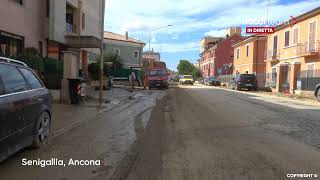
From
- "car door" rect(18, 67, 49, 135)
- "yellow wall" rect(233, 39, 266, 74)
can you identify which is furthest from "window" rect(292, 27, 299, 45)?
"car door" rect(18, 67, 49, 135)

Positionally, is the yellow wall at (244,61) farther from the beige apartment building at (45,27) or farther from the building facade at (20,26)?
the building facade at (20,26)

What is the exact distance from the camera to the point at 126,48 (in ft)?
252

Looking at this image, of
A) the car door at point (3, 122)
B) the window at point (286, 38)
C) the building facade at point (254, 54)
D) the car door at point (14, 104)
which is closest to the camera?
the car door at point (3, 122)

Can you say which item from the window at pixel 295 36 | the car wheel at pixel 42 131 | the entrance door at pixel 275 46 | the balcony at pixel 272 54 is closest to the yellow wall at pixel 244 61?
the balcony at pixel 272 54

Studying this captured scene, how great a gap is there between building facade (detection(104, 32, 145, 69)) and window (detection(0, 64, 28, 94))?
66.6 meters

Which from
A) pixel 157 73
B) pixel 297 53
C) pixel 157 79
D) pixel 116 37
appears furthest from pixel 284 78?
pixel 116 37

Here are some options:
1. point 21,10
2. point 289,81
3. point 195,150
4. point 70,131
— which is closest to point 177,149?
point 195,150

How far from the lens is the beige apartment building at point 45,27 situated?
2242 centimetres

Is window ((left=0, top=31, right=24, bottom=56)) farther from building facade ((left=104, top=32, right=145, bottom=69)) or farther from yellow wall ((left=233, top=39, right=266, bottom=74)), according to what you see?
building facade ((left=104, top=32, right=145, bottom=69))

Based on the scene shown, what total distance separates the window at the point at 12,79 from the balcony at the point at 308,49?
106ft

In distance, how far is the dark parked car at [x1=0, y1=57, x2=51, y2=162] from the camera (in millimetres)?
6684

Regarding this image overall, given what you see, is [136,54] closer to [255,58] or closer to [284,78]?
[255,58]

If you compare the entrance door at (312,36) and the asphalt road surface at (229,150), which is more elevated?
the entrance door at (312,36)

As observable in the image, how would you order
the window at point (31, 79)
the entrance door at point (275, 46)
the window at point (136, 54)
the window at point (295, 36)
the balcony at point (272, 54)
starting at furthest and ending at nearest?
the window at point (136, 54), the entrance door at point (275, 46), the balcony at point (272, 54), the window at point (295, 36), the window at point (31, 79)
